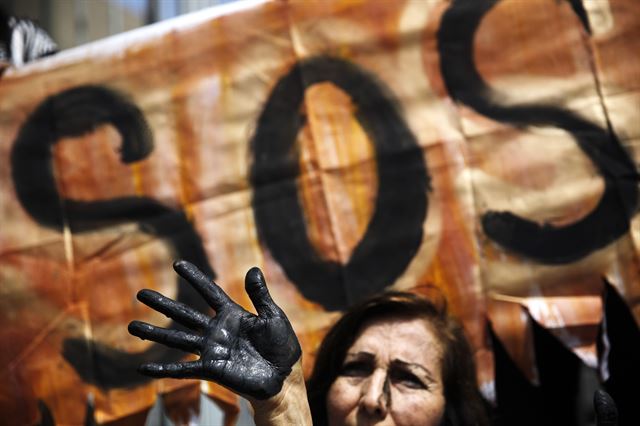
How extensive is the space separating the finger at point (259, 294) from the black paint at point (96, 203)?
32.5 inches

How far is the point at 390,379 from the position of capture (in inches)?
88.0

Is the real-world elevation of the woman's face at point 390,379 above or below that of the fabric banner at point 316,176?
below

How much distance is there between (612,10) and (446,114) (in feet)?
1.85

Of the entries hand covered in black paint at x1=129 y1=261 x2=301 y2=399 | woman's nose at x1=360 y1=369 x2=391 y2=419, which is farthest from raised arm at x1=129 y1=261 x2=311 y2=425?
woman's nose at x1=360 y1=369 x2=391 y2=419

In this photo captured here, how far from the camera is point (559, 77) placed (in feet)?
7.98

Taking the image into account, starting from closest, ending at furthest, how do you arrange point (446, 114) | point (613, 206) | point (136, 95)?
point (613, 206), point (446, 114), point (136, 95)

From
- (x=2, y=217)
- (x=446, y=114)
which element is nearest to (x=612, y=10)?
(x=446, y=114)

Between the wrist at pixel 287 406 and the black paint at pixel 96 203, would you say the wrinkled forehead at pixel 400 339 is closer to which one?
the wrist at pixel 287 406

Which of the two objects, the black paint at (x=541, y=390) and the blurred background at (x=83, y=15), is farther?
the blurred background at (x=83, y=15)

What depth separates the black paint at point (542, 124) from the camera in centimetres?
236

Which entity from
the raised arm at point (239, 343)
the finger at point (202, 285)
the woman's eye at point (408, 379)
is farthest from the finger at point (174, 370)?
the woman's eye at point (408, 379)

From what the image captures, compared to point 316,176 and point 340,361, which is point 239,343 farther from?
point 316,176

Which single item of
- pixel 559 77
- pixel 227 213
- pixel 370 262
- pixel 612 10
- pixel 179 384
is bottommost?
pixel 179 384

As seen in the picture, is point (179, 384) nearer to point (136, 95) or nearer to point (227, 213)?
point (227, 213)
